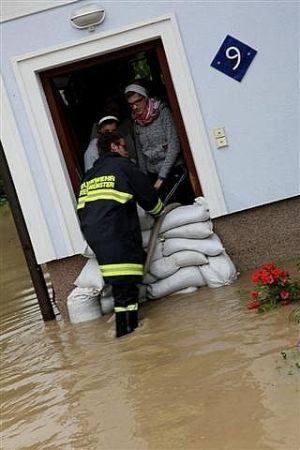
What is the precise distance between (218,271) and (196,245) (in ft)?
1.01

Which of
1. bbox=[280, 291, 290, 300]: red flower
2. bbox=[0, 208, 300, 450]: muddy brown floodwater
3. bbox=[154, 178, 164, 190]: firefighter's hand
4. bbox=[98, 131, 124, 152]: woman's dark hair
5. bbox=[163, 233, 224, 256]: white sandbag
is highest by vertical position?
bbox=[98, 131, 124, 152]: woman's dark hair

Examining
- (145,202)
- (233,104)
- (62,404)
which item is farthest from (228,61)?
(62,404)

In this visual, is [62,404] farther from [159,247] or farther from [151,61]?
[151,61]

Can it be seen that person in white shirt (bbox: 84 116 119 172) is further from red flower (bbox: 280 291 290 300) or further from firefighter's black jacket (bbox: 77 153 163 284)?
red flower (bbox: 280 291 290 300)

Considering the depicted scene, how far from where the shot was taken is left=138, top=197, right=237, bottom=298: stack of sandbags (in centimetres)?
838

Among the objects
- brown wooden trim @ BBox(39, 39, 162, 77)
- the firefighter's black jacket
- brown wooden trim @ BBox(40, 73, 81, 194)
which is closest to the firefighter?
the firefighter's black jacket

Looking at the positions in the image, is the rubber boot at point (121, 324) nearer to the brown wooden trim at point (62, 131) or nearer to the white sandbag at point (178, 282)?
the white sandbag at point (178, 282)

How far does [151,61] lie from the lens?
10.1m

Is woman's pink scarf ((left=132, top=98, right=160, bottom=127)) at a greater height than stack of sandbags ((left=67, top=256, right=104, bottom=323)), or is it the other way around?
woman's pink scarf ((left=132, top=98, right=160, bottom=127))

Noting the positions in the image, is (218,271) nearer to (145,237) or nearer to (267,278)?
(145,237)

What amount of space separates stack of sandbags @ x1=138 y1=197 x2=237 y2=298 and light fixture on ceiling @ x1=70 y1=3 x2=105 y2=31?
1.77 metres

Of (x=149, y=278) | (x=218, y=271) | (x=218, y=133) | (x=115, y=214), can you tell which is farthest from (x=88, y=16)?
(x=218, y=271)

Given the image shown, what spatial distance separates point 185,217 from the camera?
27.7 ft

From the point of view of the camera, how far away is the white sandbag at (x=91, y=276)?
8.42 m
